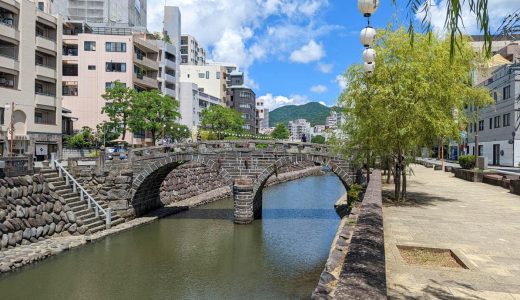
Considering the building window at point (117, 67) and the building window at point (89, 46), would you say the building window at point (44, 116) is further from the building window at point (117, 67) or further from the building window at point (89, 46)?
the building window at point (89, 46)

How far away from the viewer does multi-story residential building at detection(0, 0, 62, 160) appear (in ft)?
110

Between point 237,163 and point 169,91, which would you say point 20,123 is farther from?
point 169,91

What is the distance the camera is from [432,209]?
14.3 m

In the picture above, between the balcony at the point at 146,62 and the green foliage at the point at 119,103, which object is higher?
the balcony at the point at 146,62

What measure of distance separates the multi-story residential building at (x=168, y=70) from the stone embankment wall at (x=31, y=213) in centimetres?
3988

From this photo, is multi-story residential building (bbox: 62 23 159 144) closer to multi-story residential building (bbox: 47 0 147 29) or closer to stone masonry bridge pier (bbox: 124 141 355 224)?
multi-story residential building (bbox: 47 0 147 29)

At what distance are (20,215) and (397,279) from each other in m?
17.6

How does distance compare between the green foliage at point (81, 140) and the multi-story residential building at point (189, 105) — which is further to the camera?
the multi-story residential building at point (189, 105)

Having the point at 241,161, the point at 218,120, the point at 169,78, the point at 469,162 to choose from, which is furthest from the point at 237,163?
the point at 169,78

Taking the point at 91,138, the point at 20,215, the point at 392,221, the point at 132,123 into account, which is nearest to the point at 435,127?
the point at 392,221

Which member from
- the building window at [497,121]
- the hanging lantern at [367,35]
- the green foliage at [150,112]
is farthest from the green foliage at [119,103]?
the building window at [497,121]

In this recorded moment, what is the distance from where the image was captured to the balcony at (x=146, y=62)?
52525 millimetres

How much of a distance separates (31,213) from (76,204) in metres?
2.98

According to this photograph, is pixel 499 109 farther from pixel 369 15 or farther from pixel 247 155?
pixel 369 15
